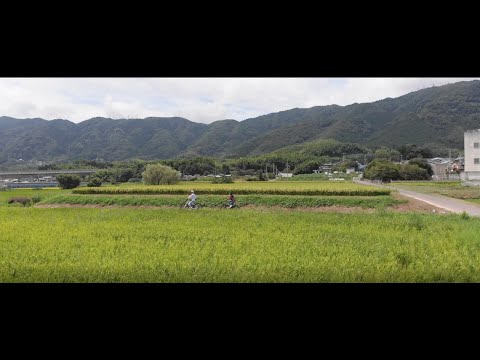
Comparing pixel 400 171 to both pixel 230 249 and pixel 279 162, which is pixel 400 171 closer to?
pixel 279 162

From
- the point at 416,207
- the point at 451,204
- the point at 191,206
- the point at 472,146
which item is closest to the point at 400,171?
the point at 451,204

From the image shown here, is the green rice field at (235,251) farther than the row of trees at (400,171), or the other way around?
the row of trees at (400,171)

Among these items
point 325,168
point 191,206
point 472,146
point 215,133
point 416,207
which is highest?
point 215,133

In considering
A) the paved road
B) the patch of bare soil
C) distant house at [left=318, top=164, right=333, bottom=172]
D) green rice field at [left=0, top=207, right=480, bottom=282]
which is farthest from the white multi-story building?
distant house at [left=318, top=164, right=333, bottom=172]

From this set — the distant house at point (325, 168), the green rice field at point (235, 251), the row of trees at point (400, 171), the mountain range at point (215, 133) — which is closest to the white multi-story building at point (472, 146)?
the mountain range at point (215, 133)

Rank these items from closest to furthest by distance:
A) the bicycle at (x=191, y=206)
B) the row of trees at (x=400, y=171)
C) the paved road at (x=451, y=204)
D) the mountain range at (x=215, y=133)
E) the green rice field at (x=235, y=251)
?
1. the green rice field at (x=235, y=251)
2. the mountain range at (x=215, y=133)
3. the paved road at (x=451, y=204)
4. the bicycle at (x=191, y=206)
5. the row of trees at (x=400, y=171)

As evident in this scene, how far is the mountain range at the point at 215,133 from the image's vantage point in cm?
864

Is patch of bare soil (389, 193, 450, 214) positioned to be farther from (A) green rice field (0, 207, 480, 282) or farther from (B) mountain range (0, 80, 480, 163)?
(A) green rice field (0, 207, 480, 282)

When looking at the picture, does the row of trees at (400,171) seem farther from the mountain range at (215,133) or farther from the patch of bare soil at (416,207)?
the patch of bare soil at (416,207)

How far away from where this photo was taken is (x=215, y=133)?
1002cm

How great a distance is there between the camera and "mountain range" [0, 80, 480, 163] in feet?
28.3
